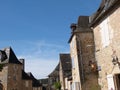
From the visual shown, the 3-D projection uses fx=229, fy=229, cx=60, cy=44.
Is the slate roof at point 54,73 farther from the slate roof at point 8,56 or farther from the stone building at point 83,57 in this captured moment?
the stone building at point 83,57

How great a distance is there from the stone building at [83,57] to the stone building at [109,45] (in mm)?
8520

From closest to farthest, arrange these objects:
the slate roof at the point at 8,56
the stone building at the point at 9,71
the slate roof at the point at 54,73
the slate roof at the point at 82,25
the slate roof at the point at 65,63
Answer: the slate roof at the point at 82,25, the slate roof at the point at 65,63, the stone building at the point at 9,71, the slate roof at the point at 8,56, the slate roof at the point at 54,73

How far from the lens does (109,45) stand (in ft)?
44.2

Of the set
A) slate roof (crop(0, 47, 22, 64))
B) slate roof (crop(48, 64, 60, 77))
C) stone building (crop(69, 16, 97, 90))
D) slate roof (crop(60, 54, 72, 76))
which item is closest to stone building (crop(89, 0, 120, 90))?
stone building (crop(69, 16, 97, 90))

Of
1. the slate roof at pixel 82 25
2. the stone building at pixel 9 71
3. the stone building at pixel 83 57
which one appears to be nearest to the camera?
the stone building at pixel 83 57

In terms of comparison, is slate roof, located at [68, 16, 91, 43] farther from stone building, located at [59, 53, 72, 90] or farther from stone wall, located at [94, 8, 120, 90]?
stone building, located at [59, 53, 72, 90]

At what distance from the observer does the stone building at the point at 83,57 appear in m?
23.5

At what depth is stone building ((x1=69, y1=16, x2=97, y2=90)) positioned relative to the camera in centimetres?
2352

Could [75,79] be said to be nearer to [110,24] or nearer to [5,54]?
[110,24]

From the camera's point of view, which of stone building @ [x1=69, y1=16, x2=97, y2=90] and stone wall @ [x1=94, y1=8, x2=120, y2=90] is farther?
stone building @ [x1=69, y1=16, x2=97, y2=90]

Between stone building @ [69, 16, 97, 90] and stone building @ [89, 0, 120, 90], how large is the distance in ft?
28.0

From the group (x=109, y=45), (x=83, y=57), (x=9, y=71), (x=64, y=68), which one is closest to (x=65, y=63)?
(x=64, y=68)

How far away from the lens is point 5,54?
155ft

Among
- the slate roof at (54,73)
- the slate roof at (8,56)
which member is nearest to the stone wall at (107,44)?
the slate roof at (54,73)
